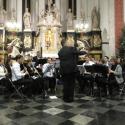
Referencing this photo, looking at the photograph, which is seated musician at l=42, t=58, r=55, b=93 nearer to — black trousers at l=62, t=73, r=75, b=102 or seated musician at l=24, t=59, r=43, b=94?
seated musician at l=24, t=59, r=43, b=94

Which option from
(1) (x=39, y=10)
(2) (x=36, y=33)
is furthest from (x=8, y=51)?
(1) (x=39, y=10)

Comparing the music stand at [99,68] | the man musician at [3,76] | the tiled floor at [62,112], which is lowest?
the tiled floor at [62,112]

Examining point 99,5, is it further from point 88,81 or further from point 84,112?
point 84,112

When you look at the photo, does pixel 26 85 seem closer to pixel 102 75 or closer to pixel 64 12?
pixel 102 75

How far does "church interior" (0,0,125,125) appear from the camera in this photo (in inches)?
233

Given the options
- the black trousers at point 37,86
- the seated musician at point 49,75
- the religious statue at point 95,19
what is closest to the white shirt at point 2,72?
the black trousers at point 37,86

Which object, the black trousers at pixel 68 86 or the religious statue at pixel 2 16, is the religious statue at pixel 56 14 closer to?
the religious statue at pixel 2 16

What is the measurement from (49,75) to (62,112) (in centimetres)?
324

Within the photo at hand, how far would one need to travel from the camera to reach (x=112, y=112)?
5914 millimetres

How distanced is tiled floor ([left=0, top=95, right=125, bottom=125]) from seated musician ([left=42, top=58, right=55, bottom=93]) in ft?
4.10

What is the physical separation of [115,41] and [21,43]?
21.1 ft

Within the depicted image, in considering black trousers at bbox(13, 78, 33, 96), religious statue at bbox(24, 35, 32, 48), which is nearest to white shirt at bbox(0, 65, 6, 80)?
black trousers at bbox(13, 78, 33, 96)

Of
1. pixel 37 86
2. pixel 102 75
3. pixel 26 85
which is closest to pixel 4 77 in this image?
pixel 26 85

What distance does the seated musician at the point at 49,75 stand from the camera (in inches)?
337
